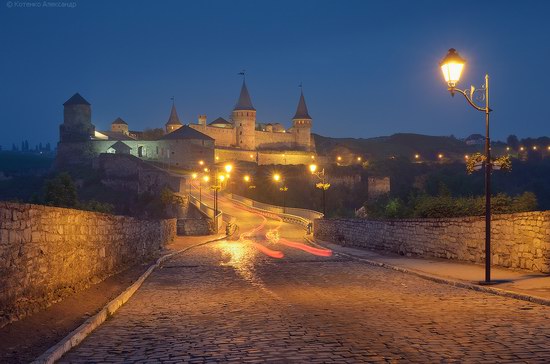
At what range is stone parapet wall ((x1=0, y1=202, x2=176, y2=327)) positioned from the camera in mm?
8602

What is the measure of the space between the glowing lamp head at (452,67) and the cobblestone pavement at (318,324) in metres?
4.44

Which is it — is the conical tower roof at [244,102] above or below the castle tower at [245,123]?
above

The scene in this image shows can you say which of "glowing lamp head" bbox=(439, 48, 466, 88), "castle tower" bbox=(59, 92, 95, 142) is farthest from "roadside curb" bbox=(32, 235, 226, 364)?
"castle tower" bbox=(59, 92, 95, 142)

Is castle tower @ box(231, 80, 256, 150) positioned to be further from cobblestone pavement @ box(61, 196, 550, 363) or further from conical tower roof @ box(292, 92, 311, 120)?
cobblestone pavement @ box(61, 196, 550, 363)

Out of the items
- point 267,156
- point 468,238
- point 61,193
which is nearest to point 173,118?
point 267,156

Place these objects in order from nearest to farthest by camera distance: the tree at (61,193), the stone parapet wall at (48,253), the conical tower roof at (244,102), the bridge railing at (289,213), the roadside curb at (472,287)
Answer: the stone parapet wall at (48,253) < the roadside curb at (472,287) < the bridge railing at (289,213) < the tree at (61,193) < the conical tower roof at (244,102)

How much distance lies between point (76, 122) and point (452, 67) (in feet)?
444

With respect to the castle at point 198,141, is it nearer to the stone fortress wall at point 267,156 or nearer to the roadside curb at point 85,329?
the stone fortress wall at point 267,156

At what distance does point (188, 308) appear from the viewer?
11.4 m

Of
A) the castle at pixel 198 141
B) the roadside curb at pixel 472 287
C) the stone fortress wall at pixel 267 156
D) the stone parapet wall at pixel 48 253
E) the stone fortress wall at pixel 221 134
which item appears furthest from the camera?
the stone fortress wall at pixel 221 134

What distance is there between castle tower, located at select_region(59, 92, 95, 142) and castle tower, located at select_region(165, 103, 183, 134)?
20797 mm

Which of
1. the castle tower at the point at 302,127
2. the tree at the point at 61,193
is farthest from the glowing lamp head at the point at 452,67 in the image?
the castle tower at the point at 302,127

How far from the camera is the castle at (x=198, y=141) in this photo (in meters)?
128

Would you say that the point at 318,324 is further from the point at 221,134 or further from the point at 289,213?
the point at 221,134
